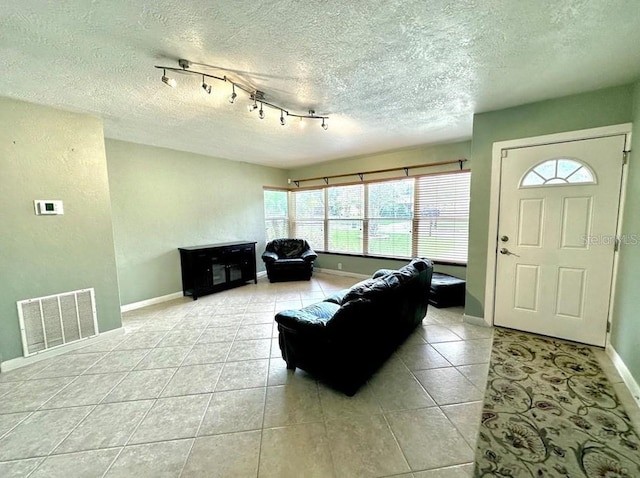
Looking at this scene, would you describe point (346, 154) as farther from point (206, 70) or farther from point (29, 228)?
point (29, 228)

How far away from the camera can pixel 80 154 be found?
264 centimetres

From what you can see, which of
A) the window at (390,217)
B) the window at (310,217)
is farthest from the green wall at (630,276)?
the window at (310,217)

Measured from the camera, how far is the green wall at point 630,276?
79.2 inches

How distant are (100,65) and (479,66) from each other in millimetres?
2791

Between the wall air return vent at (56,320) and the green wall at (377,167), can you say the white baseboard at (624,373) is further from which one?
the wall air return vent at (56,320)

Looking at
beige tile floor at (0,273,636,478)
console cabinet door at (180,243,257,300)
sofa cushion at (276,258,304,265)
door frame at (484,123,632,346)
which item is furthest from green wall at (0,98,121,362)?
door frame at (484,123,632,346)

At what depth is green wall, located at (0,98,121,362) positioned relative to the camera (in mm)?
2301

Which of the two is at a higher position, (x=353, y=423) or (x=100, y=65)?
(x=100, y=65)

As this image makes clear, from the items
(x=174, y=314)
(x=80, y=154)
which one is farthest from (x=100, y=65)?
(x=174, y=314)

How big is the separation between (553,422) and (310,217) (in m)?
5.08

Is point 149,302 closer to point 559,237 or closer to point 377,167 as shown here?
point 377,167

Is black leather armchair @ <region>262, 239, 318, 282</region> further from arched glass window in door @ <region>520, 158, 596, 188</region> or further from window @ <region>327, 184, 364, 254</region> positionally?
arched glass window in door @ <region>520, 158, 596, 188</region>

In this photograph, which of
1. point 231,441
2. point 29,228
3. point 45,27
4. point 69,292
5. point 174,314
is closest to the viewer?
point 45,27

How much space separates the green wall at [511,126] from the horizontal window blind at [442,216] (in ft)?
3.78
